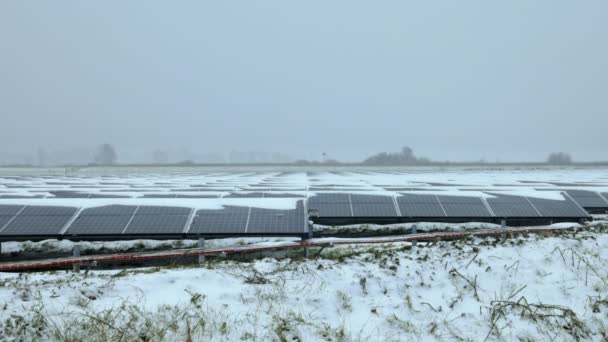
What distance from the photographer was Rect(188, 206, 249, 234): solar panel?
589 inches

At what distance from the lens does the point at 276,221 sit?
613 inches

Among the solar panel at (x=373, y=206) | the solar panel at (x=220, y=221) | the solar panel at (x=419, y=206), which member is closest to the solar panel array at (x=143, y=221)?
the solar panel at (x=220, y=221)

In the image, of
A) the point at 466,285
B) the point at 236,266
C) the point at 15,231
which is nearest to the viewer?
the point at 466,285

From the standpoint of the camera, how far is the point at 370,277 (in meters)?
8.99

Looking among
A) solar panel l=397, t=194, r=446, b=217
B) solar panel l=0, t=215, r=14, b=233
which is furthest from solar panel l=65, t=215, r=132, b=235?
solar panel l=397, t=194, r=446, b=217

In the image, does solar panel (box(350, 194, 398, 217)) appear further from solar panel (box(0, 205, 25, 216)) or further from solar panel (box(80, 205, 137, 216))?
solar panel (box(0, 205, 25, 216))

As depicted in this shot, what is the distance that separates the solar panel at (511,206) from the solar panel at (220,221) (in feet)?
38.9

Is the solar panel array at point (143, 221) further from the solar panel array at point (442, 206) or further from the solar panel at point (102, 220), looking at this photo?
the solar panel array at point (442, 206)

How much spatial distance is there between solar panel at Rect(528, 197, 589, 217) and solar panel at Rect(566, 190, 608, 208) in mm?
2449

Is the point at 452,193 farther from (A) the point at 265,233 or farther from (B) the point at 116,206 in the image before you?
(B) the point at 116,206

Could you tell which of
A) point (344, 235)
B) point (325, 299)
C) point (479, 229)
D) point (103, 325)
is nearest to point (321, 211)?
point (344, 235)

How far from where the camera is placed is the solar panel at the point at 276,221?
14.9 metres

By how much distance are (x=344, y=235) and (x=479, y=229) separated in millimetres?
6131

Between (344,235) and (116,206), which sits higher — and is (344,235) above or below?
below
